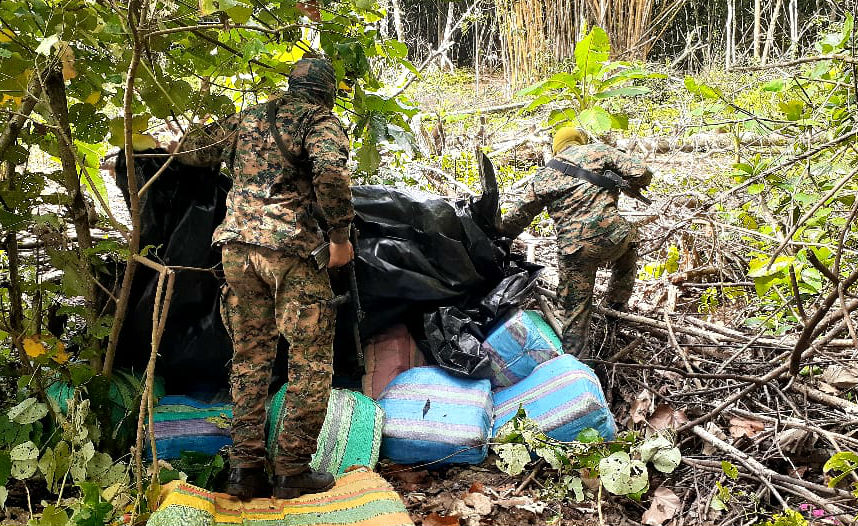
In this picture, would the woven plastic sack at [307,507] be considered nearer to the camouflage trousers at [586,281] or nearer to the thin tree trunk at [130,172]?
the thin tree trunk at [130,172]

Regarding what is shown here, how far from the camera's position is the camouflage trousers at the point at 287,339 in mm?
2367

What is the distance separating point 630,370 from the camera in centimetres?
322

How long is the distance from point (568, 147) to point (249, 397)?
2.46 meters

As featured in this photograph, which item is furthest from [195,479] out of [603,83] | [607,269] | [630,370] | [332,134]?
[607,269]

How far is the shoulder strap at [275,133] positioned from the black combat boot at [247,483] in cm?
123

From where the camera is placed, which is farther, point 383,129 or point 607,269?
point 607,269

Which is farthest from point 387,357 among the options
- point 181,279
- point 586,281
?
point 586,281

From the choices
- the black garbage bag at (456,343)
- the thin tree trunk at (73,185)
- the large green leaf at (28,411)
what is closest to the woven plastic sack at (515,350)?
the black garbage bag at (456,343)

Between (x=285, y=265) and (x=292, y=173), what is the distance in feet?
1.23

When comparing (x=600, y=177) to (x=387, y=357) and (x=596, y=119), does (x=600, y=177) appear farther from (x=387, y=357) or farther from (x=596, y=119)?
(x=387, y=357)

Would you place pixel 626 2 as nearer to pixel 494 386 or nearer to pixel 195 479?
pixel 494 386

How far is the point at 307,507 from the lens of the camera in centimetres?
224

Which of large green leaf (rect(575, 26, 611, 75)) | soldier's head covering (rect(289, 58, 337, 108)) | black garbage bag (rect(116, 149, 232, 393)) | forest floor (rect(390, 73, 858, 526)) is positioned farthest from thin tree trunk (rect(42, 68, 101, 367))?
large green leaf (rect(575, 26, 611, 75))

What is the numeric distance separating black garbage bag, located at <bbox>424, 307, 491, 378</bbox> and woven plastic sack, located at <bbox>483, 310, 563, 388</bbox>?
6 centimetres
